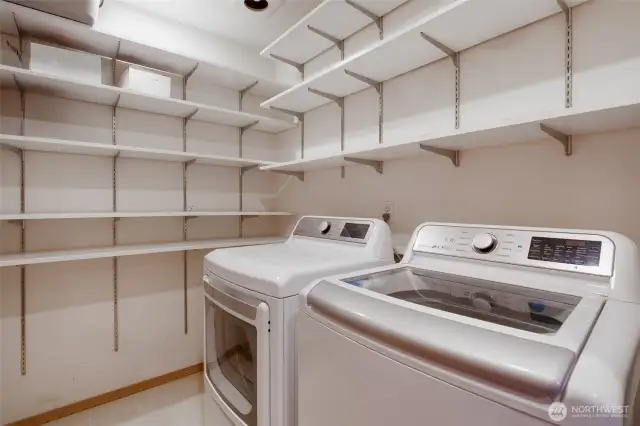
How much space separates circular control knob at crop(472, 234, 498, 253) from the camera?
1.12m

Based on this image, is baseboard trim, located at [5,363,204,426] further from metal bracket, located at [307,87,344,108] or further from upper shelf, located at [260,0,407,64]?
upper shelf, located at [260,0,407,64]

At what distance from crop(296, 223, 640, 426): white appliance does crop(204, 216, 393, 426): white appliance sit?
16 centimetres

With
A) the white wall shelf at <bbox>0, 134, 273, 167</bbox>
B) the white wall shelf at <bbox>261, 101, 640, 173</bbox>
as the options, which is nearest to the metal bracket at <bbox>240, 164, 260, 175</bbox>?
the white wall shelf at <bbox>0, 134, 273, 167</bbox>

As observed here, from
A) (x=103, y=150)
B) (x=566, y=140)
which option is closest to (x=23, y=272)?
(x=103, y=150)

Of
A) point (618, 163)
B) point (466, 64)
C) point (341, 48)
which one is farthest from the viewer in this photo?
point (341, 48)

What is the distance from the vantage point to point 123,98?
6.23 feet

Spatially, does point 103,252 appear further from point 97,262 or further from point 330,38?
point 330,38

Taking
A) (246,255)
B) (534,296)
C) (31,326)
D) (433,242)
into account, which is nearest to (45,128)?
(31,326)

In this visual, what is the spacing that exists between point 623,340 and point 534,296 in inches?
12.5

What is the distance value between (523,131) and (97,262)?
96.3 inches

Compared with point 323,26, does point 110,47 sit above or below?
below

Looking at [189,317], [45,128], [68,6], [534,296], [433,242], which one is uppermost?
[68,6]

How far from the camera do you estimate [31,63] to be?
1586mm

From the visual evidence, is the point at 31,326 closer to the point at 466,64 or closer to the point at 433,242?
the point at 433,242
